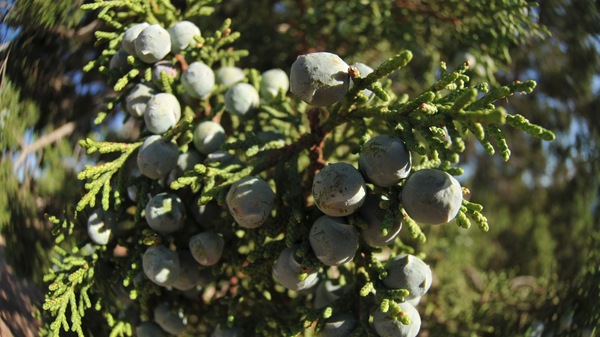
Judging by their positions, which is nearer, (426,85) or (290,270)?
(290,270)

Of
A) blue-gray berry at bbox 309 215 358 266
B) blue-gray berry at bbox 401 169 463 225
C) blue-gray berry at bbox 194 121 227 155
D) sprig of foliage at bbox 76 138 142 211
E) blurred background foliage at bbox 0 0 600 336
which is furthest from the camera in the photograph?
blurred background foliage at bbox 0 0 600 336

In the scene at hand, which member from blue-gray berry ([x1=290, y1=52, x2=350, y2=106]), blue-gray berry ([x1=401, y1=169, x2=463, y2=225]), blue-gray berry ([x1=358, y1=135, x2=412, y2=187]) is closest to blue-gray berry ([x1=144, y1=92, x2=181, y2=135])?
blue-gray berry ([x1=290, y1=52, x2=350, y2=106])

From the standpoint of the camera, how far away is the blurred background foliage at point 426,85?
4.28 ft

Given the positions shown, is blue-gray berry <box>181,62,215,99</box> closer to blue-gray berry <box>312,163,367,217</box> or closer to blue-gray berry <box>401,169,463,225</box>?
A: blue-gray berry <box>312,163,367,217</box>

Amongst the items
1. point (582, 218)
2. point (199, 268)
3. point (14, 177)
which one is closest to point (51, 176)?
point (14, 177)

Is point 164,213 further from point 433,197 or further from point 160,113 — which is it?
point 433,197

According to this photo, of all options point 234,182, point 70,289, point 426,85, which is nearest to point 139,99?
point 234,182

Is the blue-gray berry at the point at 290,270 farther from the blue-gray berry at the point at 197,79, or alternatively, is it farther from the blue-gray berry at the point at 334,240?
the blue-gray berry at the point at 197,79

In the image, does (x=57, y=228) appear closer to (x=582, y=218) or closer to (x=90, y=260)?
(x=90, y=260)

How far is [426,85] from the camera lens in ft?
6.10

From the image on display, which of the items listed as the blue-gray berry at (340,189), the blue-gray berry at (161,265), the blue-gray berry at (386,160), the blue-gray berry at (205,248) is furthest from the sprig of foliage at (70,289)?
the blue-gray berry at (386,160)

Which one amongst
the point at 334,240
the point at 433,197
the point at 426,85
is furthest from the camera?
the point at 426,85

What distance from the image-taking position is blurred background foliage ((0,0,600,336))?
51.3 inches

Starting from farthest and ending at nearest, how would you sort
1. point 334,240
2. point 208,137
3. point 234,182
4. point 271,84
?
point 271,84 → point 208,137 → point 234,182 → point 334,240
